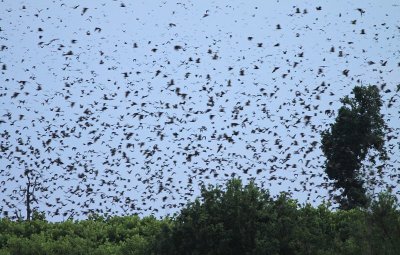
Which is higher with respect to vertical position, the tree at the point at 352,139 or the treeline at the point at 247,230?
the tree at the point at 352,139

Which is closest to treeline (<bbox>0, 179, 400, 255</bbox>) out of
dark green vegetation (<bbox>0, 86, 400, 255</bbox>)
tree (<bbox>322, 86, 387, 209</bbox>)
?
dark green vegetation (<bbox>0, 86, 400, 255</bbox>)

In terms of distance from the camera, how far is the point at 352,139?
60.6m

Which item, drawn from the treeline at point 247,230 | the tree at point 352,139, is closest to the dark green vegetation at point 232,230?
the treeline at point 247,230

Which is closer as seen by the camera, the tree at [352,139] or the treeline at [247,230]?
the treeline at [247,230]

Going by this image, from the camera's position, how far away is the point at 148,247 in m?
29.1

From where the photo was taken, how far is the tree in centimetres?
5994

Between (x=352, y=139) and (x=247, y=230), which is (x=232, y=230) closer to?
(x=247, y=230)

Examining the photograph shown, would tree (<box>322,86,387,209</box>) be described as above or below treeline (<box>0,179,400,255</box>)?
above

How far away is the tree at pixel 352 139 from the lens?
59938 millimetres

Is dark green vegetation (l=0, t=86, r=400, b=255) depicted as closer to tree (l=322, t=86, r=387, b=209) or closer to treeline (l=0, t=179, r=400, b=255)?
treeline (l=0, t=179, r=400, b=255)

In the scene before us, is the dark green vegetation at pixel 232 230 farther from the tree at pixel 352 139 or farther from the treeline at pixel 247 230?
the tree at pixel 352 139

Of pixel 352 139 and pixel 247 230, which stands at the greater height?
pixel 352 139

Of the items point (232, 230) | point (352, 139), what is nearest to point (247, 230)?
point (232, 230)

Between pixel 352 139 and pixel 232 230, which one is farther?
pixel 352 139
